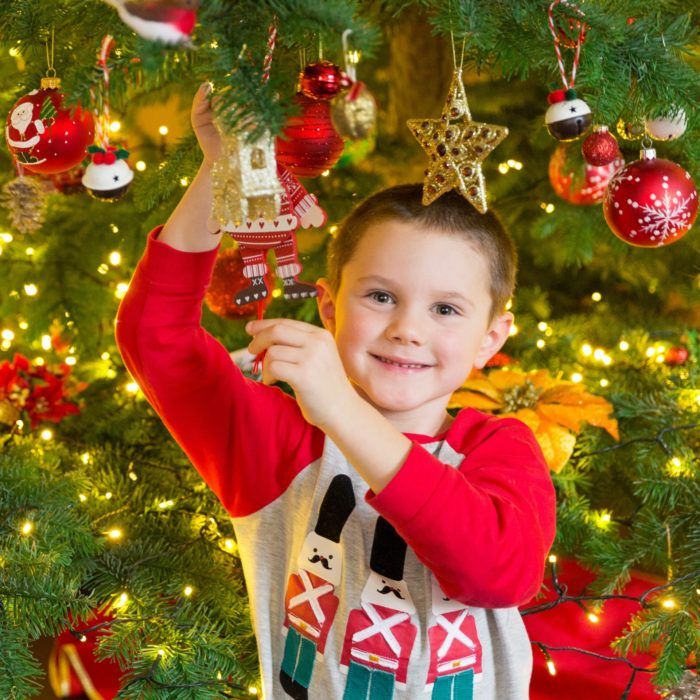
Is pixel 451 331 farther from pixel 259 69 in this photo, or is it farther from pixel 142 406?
pixel 142 406

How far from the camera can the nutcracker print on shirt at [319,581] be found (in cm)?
94

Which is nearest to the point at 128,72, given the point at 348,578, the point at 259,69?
the point at 259,69

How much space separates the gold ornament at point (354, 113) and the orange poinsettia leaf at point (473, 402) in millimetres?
902

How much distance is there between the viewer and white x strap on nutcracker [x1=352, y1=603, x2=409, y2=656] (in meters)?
0.91

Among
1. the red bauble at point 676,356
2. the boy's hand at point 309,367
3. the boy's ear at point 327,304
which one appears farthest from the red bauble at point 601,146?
the red bauble at point 676,356

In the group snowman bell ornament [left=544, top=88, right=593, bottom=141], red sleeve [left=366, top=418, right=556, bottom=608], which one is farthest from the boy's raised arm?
snowman bell ornament [left=544, top=88, right=593, bottom=141]

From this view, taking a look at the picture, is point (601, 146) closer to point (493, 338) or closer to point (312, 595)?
point (493, 338)

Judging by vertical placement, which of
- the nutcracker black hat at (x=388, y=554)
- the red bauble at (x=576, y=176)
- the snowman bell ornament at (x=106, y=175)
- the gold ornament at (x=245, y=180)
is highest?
the red bauble at (x=576, y=176)

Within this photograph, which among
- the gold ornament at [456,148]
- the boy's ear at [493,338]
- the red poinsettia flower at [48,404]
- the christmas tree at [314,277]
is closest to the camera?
the christmas tree at [314,277]

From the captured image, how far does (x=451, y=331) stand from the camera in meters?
0.94

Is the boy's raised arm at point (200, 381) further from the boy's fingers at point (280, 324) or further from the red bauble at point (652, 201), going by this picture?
the red bauble at point (652, 201)

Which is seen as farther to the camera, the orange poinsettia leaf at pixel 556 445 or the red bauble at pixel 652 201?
the orange poinsettia leaf at pixel 556 445

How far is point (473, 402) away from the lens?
147cm

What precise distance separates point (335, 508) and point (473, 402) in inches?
23.2
